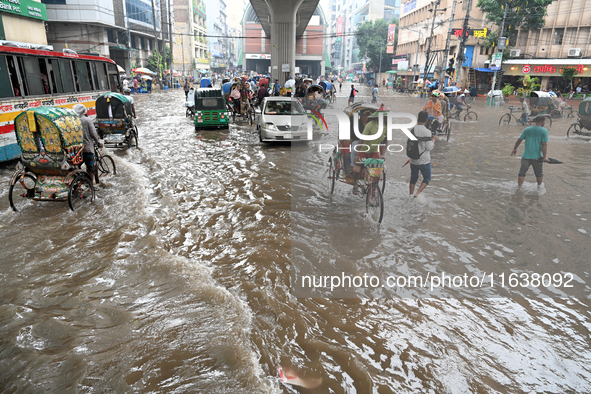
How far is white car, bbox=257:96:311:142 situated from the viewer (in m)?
13.3

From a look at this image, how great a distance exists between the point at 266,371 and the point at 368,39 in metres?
80.2

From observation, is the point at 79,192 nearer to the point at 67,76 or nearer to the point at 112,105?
the point at 112,105

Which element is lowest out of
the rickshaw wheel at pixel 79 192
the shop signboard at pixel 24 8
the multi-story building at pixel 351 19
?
the rickshaw wheel at pixel 79 192

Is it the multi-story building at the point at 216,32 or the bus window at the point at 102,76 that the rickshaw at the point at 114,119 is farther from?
the multi-story building at the point at 216,32

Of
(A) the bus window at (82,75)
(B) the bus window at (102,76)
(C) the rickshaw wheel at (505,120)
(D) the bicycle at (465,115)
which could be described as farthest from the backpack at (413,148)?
(C) the rickshaw wheel at (505,120)

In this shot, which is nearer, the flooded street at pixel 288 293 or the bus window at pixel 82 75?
the flooded street at pixel 288 293

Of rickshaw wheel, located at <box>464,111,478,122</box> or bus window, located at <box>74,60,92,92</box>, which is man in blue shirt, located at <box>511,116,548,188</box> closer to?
A: rickshaw wheel, located at <box>464,111,478,122</box>

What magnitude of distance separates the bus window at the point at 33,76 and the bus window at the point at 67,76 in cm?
151

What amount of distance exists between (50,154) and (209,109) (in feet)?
33.6

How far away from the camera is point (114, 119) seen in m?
12.6

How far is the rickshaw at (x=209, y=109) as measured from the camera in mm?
16438

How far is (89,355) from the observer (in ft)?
11.6

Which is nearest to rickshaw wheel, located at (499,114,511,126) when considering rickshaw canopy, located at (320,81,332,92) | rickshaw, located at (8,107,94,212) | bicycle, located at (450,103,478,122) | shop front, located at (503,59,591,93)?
bicycle, located at (450,103,478,122)

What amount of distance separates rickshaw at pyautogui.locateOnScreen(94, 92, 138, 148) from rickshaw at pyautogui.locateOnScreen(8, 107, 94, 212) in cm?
544
